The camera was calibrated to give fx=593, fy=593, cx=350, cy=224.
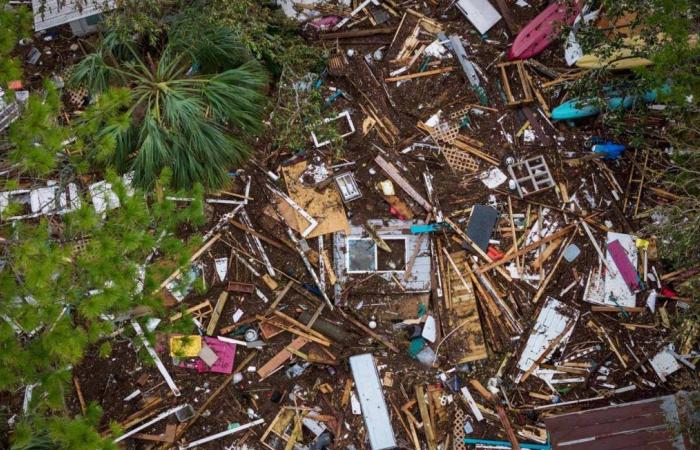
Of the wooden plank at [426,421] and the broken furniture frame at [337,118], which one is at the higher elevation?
Answer: the broken furniture frame at [337,118]

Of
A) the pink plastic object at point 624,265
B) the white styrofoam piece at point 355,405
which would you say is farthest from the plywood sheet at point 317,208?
the pink plastic object at point 624,265

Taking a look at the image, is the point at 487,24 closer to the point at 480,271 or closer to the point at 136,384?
the point at 480,271

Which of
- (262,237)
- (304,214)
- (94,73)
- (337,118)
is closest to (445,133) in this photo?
(337,118)

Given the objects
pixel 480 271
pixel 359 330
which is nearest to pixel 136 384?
pixel 359 330

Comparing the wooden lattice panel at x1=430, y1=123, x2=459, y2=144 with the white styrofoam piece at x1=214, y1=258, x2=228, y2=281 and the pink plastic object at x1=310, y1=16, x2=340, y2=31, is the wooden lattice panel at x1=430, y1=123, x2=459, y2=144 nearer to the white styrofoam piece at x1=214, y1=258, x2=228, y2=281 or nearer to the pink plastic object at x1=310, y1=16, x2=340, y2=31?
the pink plastic object at x1=310, y1=16, x2=340, y2=31

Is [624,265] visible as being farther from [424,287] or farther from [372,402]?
[372,402]

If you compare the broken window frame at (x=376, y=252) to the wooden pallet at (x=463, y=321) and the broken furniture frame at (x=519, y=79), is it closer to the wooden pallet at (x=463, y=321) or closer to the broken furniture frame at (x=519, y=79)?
the wooden pallet at (x=463, y=321)
